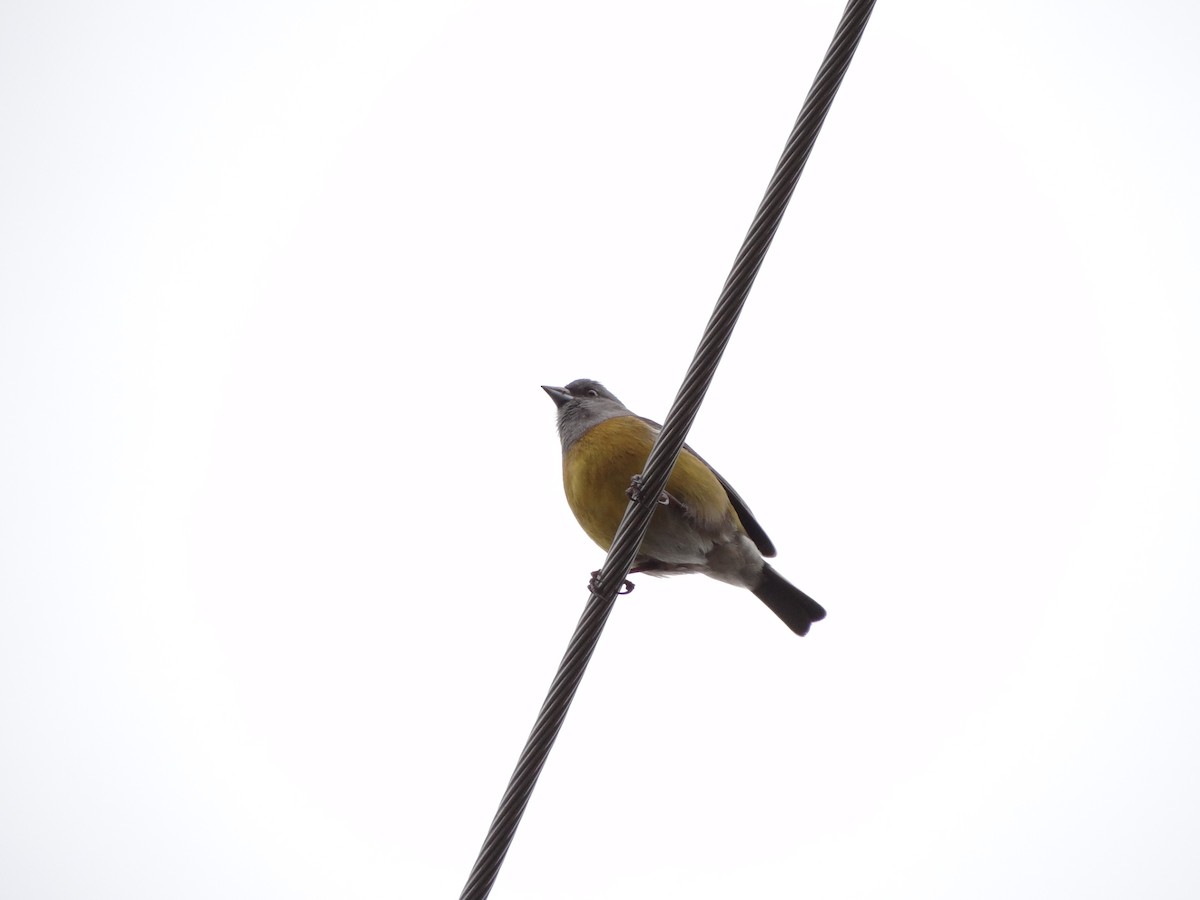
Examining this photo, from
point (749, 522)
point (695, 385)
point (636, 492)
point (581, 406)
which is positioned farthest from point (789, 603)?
point (695, 385)

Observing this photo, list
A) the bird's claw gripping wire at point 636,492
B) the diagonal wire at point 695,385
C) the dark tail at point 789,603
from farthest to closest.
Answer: the dark tail at point 789,603
the bird's claw gripping wire at point 636,492
the diagonal wire at point 695,385

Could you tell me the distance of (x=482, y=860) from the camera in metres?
2.87

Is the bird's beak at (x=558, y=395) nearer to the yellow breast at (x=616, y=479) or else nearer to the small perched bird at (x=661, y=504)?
the small perched bird at (x=661, y=504)

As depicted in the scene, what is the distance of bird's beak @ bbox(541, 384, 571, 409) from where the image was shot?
20.7ft

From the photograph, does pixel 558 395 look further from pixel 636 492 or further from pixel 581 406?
pixel 636 492

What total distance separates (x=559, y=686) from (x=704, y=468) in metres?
2.49

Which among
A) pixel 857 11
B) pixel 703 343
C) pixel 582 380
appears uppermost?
pixel 582 380

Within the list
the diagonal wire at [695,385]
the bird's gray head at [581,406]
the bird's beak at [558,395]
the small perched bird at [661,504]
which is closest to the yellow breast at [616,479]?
the small perched bird at [661,504]

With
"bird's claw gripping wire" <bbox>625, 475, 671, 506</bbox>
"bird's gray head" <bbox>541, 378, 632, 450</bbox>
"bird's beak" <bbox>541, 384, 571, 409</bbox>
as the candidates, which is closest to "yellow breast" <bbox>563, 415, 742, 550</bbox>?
"bird's claw gripping wire" <bbox>625, 475, 671, 506</bbox>

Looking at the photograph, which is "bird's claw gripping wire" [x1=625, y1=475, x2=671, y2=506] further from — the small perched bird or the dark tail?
the dark tail

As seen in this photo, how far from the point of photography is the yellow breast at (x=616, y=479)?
198 inches

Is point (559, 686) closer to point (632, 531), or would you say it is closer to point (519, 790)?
point (519, 790)

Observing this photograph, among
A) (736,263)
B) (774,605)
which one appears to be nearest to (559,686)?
(736,263)

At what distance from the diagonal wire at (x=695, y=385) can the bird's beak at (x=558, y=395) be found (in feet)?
10.0
